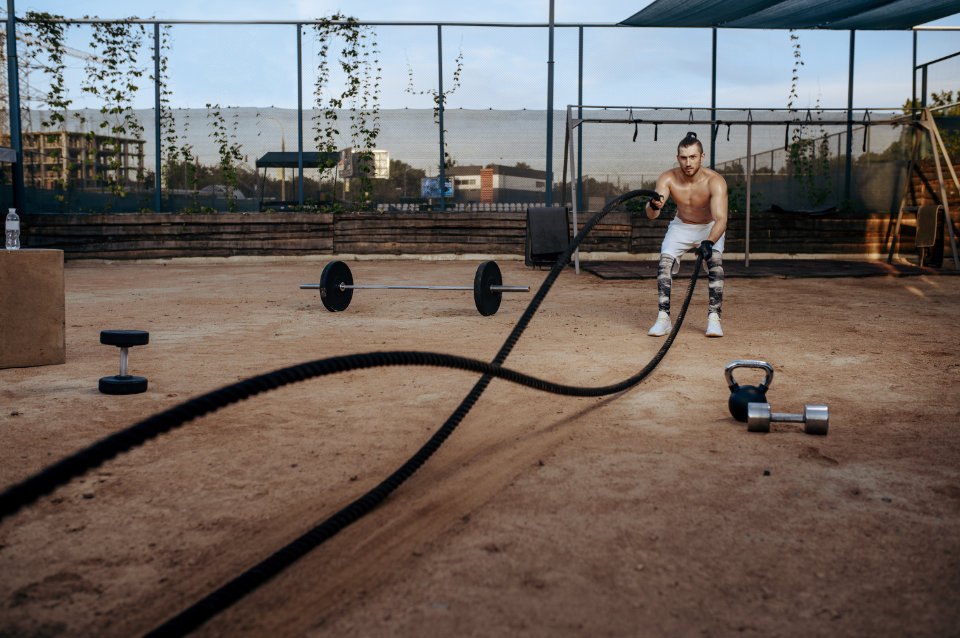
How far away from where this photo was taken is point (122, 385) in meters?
3.63

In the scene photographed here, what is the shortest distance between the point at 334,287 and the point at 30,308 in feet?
8.92

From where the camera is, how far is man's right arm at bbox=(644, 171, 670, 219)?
535cm

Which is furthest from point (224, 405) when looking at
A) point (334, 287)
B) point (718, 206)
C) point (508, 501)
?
point (334, 287)

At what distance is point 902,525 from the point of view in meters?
2.13

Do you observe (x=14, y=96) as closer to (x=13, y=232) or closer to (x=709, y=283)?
(x=13, y=232)

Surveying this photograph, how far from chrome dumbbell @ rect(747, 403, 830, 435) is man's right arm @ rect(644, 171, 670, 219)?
8.21 feet

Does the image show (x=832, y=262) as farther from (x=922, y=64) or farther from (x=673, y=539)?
(x=673, y=539)

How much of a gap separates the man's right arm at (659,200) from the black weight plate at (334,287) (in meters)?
2.75

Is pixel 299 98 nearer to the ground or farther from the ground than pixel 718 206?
farther from the ground

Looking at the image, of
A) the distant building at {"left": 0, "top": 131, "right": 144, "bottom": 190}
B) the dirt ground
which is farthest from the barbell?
the distant building at {"left": 0, "top": 131, "right": 144, "bottom": 190}

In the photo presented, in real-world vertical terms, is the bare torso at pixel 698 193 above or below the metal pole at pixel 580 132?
below

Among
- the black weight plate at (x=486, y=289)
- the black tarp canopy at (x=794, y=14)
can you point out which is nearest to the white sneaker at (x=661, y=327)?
the black weight plate at (x=486, y=289)

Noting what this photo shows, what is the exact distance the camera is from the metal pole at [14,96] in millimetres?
12227

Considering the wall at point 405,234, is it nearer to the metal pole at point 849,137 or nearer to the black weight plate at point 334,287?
the metal pole at point 849,137
